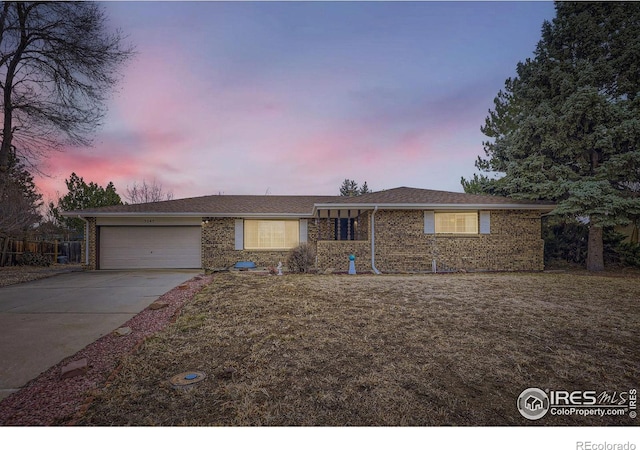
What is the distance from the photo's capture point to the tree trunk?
11.2m

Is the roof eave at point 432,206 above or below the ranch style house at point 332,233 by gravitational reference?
above

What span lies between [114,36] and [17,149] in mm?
6046

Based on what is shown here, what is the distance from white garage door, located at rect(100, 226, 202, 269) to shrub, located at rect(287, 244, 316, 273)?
14.3 feet

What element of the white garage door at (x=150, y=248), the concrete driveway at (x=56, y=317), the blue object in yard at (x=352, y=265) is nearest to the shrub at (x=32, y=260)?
the white garage door at (x=150, y=248)

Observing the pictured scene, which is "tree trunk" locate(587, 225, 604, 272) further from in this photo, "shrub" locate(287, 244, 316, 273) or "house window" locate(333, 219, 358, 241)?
"shrub" locate(287, 244, 316, 273)

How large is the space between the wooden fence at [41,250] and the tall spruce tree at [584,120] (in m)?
21.8

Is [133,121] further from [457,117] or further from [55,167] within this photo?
[457,117]

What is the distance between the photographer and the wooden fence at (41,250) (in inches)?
530

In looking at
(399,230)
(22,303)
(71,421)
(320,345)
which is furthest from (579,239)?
(22,303)

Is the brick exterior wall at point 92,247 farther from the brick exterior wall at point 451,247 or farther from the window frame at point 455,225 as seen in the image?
the window frame at point 455,225

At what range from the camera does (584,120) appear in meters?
11.1
